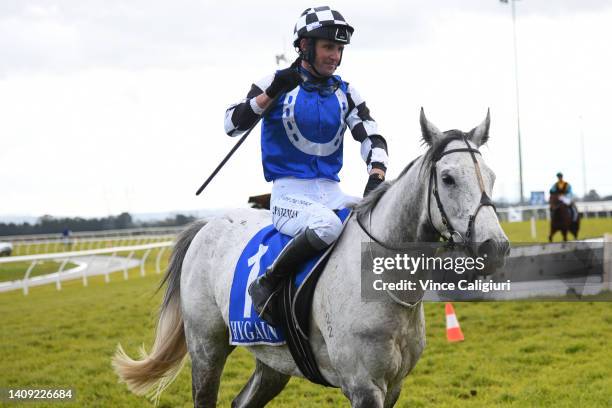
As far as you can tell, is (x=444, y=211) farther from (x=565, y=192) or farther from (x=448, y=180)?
(x=565, y=192)

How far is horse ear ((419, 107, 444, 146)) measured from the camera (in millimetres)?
3553

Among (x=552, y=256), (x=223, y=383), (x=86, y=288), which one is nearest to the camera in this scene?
(x=223, y=383)

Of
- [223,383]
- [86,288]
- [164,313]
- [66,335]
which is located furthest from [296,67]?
[86,288]

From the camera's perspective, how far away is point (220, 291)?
493cm

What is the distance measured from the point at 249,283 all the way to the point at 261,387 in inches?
37.2

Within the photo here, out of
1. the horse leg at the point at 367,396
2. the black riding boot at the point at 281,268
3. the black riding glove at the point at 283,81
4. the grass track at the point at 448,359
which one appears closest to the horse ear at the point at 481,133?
the black riding boot at the point at 281,268

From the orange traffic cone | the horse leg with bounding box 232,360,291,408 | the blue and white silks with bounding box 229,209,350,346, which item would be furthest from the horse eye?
the orange traffic cone

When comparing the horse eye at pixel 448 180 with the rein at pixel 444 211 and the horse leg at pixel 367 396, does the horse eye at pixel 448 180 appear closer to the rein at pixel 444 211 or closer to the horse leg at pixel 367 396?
the rein at pixel 444 211

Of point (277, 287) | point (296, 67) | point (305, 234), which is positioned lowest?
point (277, 287)

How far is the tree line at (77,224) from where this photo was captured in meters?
42.9

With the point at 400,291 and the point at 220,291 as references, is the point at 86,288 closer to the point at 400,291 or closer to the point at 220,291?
the point at 220,291

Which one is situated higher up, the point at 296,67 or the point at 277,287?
the point at 296,67

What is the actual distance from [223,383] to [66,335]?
493 cm

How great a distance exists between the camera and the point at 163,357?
18.6 feet
